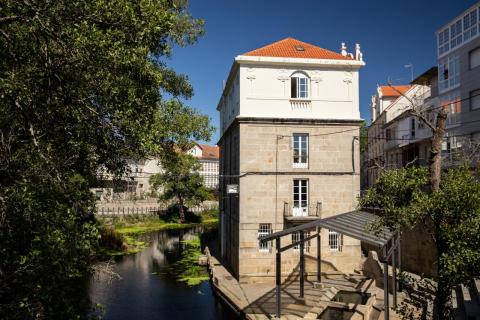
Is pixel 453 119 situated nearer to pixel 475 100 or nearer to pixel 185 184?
pixel 475 100

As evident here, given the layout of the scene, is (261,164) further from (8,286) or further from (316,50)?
(8,286)

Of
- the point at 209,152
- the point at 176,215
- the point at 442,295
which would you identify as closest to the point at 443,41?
the point at 442,295

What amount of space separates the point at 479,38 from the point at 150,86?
22.3 metres

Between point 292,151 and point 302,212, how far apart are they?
3290mm

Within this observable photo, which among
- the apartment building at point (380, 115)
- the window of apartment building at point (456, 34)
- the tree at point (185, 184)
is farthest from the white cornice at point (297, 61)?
the tree at point (185, 184)

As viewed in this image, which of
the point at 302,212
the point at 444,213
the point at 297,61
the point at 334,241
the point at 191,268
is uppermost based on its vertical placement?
the point at 297,61

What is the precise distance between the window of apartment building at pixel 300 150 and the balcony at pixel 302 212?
7.16 ft

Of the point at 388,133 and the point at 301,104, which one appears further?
the point at 388,133

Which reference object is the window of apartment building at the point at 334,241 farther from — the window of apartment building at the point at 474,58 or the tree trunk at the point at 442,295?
the window of apartment building at the point at 474,58

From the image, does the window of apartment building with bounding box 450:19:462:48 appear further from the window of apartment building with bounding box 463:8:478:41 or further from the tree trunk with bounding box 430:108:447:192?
the tree trunk with bounding box 430:108:447:192

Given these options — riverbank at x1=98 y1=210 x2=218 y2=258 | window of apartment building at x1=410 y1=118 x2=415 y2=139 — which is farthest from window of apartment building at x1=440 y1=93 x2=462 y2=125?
riverbank at x1=98 y1=210 x2=218 y2=258

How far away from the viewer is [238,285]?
21.0 meters

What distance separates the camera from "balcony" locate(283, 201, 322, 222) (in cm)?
2105

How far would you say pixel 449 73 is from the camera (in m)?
27.9
